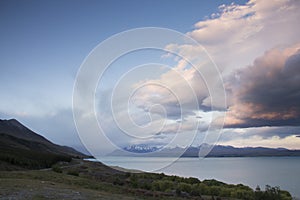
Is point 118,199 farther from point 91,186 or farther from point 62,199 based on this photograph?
point 91,186

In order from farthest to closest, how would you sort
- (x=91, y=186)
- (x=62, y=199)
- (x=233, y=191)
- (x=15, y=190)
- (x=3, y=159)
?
1. (x=3, y=159)
2. (x=233, y=191)
3. (x=91, y=186)
4. (x=15, y=190)
5. (x=62, y=199)

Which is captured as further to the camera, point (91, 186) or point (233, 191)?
point (233, 191)

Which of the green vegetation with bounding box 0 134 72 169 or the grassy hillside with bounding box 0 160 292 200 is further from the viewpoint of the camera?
the green vegetation with bounding box 0 134 72 169

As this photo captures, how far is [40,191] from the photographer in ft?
74.9

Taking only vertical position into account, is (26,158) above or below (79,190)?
above

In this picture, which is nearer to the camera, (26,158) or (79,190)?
(79,190)

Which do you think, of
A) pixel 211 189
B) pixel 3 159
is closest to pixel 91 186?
pixel 211 189

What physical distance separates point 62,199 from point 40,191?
330 centimetres

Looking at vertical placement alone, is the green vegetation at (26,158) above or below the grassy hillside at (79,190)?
above

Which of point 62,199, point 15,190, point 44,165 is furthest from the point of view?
point 44,165

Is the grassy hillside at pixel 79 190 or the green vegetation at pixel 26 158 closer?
the grassy hillside at pixel 79 190

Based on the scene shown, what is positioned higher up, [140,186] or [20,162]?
[20,162]

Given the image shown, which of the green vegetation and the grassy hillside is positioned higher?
the green vegetation

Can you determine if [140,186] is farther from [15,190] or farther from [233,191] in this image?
[15,190]
